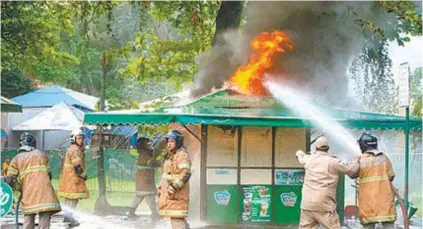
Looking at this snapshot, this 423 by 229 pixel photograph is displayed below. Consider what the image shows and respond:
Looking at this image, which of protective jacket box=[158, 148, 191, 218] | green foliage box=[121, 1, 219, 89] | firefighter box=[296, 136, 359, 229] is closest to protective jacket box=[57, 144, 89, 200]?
protective jacket box=[158, 148, 191, 218]

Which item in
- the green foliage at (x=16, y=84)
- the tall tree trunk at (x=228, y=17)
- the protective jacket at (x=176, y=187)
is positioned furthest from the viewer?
the green foliage at (x=16, y=84)

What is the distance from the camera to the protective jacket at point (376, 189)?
8.37 m

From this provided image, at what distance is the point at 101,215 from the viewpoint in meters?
13.4

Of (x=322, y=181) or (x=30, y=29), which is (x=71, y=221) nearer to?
(x=322, y=181)

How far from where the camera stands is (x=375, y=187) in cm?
836

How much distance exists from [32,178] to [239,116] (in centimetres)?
360

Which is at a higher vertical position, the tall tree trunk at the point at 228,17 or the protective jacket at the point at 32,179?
the tall tree trunk at the point at 228,17

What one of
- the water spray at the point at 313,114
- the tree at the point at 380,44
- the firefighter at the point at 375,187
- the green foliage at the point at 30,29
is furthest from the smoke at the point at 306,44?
the firefighter at the point at 375,187

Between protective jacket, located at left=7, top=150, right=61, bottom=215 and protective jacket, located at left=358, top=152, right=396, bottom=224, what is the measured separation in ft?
13.8

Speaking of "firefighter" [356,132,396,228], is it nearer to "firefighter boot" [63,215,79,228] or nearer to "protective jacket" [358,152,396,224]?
"protective jacket" [358,152,396,224]

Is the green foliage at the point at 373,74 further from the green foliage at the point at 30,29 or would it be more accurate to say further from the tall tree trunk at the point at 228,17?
the green foliage at the point at 30,29

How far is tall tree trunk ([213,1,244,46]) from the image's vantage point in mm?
14594

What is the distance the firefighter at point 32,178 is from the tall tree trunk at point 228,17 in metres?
6.53

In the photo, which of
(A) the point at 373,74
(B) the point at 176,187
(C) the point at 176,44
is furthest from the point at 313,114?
(A) the point at 373,74
